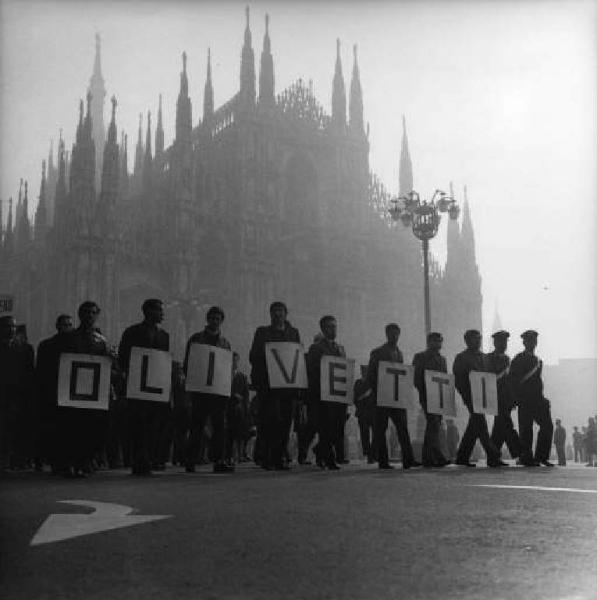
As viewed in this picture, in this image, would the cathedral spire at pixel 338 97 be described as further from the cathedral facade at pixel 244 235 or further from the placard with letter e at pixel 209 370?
the placard with letter e at pixel 209 370

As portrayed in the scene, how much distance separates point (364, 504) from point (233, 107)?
1657 inches

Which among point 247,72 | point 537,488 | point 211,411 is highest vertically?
point 247,72

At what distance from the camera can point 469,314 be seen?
167ft

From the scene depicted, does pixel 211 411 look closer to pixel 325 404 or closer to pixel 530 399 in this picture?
pixel 325 404

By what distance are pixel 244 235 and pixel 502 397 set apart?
106 ft

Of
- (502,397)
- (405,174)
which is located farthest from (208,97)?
(502,397)

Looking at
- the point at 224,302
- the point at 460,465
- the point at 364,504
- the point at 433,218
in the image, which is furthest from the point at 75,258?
the point at 364,504

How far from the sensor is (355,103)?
5125 cm

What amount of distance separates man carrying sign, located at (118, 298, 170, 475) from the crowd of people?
0.5 inches

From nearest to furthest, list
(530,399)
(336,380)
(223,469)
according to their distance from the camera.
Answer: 1. (223,469)
2. (336,380)
3. (530,399)

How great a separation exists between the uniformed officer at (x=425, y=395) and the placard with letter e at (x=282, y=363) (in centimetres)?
195

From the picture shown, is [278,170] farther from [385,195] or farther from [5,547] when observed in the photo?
[5,547]

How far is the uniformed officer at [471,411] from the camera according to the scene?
36.3 feet

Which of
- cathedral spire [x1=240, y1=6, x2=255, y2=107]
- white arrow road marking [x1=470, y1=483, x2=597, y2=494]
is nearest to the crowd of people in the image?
white arrow road marking [x1=470, y1=483, x2=597, y2=494]
